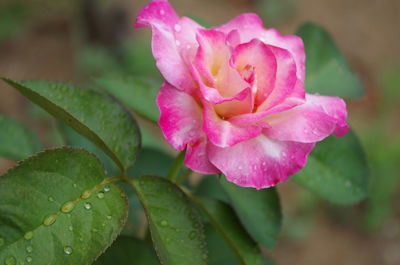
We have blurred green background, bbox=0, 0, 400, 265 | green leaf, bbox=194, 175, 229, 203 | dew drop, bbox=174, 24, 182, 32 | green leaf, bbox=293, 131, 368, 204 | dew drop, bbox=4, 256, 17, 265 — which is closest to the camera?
dew drop, bbox=4, 256, 17, 265

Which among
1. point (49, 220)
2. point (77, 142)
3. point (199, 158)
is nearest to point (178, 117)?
point (199, 158)

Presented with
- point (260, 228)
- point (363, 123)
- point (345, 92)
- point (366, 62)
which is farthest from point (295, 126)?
point (366, 62)

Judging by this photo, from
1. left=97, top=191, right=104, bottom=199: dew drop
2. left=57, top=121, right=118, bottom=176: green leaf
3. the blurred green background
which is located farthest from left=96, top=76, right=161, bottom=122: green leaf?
the blurred green background

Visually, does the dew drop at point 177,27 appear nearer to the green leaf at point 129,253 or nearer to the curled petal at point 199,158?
the curled petal at point 199,158

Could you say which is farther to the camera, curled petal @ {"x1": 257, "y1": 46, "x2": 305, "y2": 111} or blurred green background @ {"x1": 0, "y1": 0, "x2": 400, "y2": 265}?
blurred green background @ {"x1": 0, "y1": 0, "x2": 400, "y2": 265}

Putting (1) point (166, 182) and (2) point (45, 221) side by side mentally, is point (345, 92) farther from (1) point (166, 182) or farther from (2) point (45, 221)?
(2) point (45, 221)

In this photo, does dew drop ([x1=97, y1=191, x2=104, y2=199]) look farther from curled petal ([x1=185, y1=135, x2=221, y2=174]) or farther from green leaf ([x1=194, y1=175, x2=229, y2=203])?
green leaf ([x1=194, y1=175, x2=229, y2=203])

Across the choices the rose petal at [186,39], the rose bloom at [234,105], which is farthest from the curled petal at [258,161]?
the rose petal at [186,39]
